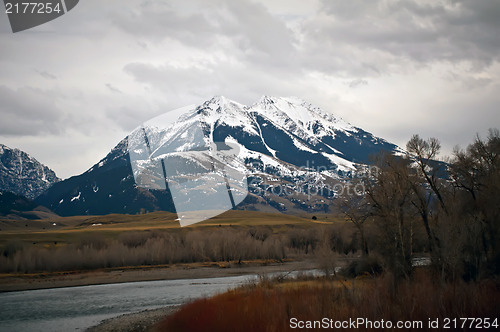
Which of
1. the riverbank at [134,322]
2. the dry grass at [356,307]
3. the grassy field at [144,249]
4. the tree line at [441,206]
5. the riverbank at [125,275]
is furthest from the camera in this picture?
the grassy field at [144,249]

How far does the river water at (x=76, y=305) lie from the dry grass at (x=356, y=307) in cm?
1460

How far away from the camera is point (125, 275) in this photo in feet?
300

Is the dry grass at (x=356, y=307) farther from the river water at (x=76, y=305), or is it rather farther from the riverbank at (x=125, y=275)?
the riverbank at (x=125, y=275)

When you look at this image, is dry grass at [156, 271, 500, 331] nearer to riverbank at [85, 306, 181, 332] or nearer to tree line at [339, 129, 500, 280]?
riverbank at [85, 306, 181, 332]

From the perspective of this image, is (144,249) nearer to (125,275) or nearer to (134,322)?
(125,275)

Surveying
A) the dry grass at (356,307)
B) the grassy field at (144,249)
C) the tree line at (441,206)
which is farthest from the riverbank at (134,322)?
the grassy field at (144,249)

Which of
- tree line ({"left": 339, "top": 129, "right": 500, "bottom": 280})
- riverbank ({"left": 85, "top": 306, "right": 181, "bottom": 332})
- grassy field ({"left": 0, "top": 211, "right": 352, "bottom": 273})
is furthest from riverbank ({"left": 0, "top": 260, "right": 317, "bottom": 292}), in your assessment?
riverbank ({"left": 85, "top": 306, "right": 181, "bottom": 332})

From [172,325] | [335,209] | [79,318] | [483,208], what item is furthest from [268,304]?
[335,209]

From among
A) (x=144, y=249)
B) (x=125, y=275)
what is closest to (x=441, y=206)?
(x=125, y=275)

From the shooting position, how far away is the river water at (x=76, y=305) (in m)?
39.0

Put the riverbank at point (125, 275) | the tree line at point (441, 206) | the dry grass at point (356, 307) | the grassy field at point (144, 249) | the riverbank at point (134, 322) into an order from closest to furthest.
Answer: the dry grass at point (356, 307)
the riverbank at point (134, 322)
the tree line at point (441, 206)
the riverbank at point (125, 275)
the grassy field at point (144, 249)

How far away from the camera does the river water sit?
39000 millimetres

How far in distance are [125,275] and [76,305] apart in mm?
41073

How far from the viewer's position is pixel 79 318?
137 feet
